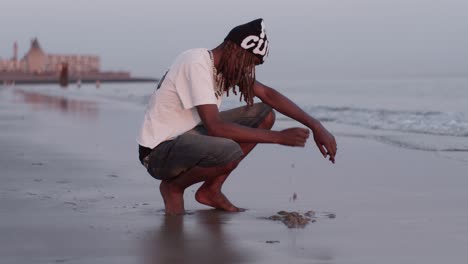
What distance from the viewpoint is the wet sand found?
3.63 meters

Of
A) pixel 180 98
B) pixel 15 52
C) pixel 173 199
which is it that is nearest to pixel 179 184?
pixel 173 199

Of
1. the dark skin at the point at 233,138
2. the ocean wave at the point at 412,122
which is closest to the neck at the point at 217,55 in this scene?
the dark skin at the point at 233,138

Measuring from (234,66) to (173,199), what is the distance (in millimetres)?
765

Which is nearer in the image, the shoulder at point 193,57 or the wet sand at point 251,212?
the wet sand at point 251,212

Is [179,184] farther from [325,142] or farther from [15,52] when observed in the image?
[15,52]

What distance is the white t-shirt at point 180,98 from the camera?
423 cm

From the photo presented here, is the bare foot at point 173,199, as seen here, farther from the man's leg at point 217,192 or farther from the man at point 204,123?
the man's leg at point 217,192

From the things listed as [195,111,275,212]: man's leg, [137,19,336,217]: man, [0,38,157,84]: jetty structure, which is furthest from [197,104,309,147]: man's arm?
[0,38,157,84]: jetty structure

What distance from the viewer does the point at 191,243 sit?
3811mm

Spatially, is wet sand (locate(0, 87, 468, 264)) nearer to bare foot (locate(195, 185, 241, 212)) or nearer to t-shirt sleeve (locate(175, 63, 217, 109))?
bare foot (locate(195, 185, 241, 212))

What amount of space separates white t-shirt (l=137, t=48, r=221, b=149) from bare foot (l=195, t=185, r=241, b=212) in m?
0.44

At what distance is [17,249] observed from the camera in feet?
12.0

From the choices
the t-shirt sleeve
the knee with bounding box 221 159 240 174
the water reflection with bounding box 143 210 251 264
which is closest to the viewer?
the water reflection with bounding box 143 210 251 264

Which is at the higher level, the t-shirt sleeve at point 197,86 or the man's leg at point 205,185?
the t-shirt sleeve at point 197,86
